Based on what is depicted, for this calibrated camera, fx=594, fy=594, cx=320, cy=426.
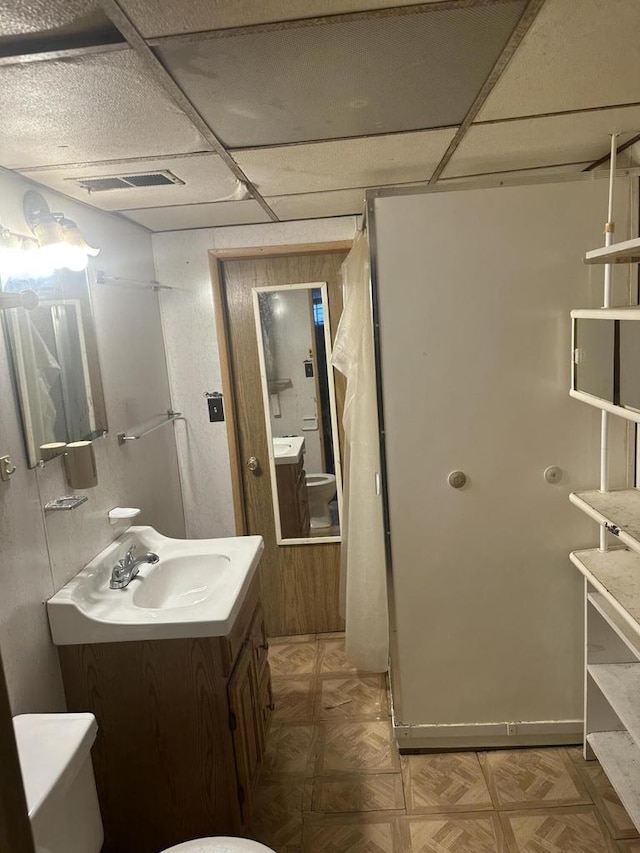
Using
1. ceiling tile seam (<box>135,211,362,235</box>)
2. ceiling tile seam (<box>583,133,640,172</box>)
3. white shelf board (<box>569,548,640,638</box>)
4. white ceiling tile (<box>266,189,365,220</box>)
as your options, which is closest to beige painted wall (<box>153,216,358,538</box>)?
ceiling tile seam (<box>135,211,362,235</box>)

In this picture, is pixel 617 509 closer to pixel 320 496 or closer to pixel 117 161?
pixel 320 496

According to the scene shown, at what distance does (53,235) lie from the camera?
1.72 m

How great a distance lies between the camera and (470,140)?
1709 mm

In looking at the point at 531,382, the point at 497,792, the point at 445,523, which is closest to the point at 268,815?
the point at 497,792

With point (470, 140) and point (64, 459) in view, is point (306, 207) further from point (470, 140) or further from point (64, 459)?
point (64, 459)

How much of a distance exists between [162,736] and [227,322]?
6.08 feet

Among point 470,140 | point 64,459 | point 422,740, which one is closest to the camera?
point 470,140

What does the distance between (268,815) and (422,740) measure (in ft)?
2.02

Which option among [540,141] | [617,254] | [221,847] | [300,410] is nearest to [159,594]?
[221,847]

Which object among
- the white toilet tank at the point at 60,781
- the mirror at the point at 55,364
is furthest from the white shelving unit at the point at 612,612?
the mirror at the point at 55,364

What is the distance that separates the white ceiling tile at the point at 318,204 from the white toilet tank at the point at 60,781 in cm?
188

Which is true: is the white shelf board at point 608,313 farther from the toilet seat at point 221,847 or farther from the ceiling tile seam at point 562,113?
the toilet seat at point 221,847

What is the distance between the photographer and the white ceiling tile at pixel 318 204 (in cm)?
232

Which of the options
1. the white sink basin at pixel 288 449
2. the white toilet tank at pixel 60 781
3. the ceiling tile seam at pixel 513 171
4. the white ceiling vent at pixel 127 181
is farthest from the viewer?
the white sink basin at pixel 288 449
